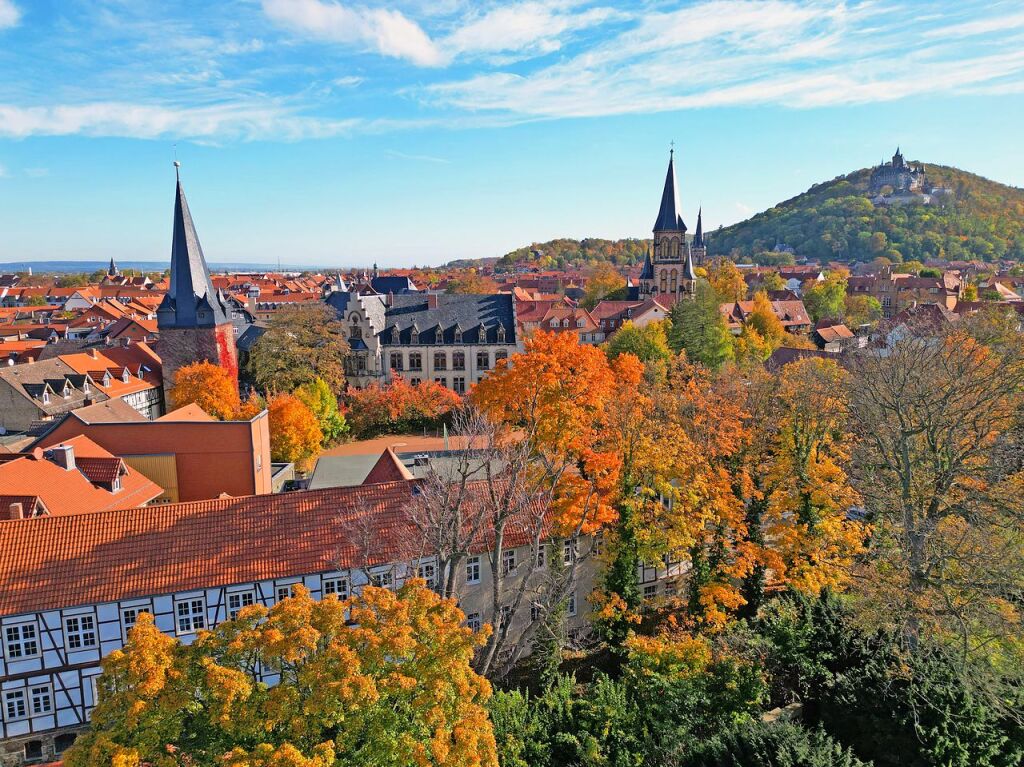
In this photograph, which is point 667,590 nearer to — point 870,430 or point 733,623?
point 733,623

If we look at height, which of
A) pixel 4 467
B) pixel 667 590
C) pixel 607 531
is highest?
pixel 4 467

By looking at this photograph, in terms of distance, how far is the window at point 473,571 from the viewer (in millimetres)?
22219

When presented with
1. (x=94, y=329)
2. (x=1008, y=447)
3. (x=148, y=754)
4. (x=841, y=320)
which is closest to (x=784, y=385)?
(x=1008, y=447)

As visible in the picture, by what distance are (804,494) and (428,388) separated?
29939 mm

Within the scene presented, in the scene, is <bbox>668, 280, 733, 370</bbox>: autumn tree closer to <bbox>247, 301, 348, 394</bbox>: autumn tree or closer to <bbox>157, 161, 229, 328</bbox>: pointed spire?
<bbox>247, 301, 348, 394</bbox>: autumn tree

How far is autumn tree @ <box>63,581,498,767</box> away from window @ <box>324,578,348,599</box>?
7372 mm

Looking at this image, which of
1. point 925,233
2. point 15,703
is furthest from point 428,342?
point 925,233

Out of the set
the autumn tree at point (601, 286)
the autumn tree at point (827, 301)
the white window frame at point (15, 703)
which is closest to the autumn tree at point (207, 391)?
the white window frame at point (15, 703)

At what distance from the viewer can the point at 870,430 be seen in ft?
72.4

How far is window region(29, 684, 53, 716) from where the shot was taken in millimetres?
17625

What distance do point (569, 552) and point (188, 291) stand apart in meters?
31.6

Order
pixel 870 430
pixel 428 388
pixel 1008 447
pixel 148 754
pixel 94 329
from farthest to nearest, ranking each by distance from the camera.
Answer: pixel 94 329 < pixel 428 388 < pixel 870 430 < pixel 1008 447 < pixel 148 754

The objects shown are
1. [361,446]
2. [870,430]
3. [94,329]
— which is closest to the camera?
[870,430]

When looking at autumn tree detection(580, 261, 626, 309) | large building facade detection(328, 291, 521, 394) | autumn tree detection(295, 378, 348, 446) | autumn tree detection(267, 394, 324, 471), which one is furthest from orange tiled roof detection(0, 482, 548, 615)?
autumn tree detection(580, 261, 626, 309)
